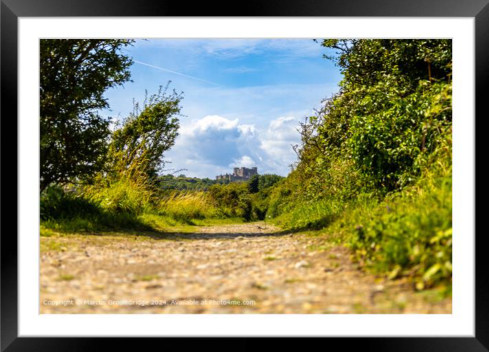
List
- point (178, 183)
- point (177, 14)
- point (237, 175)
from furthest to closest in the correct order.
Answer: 1. point (237, 175)
2. point (178, 183)
3. point (177, 14)

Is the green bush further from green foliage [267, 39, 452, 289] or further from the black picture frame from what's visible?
green foliage [267, 39, 452, 289]

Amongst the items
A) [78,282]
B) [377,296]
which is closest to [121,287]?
[78,282]

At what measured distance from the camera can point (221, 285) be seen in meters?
3.60

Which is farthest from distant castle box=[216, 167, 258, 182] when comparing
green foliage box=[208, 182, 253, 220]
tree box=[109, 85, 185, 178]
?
tree box=[109, 85, 185, 178]

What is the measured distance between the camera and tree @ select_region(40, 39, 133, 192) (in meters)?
7.18

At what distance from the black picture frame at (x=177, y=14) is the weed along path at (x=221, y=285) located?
0.27 m

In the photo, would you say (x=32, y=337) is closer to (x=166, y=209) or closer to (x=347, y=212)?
(x=347, y=212)

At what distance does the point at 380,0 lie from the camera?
3.53m

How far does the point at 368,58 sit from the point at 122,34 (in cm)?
616

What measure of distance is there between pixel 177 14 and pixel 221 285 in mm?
2366

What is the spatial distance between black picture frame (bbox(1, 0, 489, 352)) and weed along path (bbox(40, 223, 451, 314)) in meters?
0.27

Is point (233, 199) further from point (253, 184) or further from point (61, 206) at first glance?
point (61, 206)

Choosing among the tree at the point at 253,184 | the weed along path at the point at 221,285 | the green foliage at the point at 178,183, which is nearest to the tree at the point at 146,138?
the green foliage at the point at 178,183

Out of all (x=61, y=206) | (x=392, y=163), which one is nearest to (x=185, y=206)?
(x=61, y=206)
